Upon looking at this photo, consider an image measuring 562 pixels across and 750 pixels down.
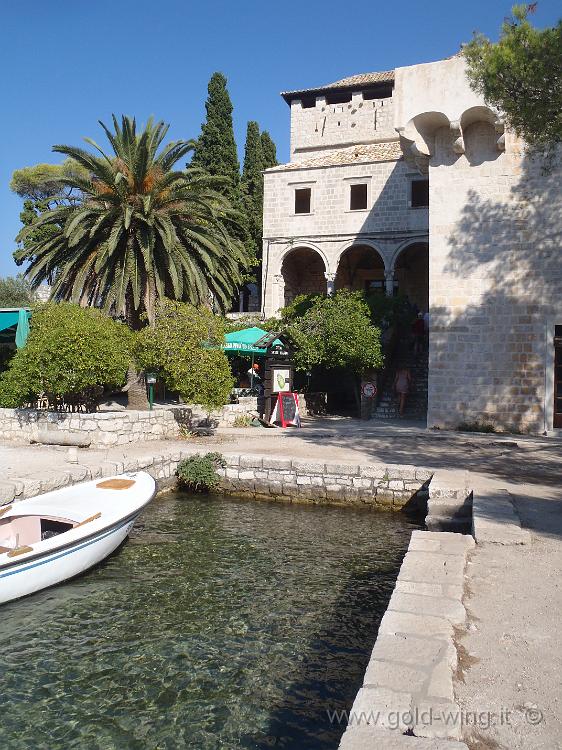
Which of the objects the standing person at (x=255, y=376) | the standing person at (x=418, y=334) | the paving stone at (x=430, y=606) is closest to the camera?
the paving stone at (x=430, y=606)

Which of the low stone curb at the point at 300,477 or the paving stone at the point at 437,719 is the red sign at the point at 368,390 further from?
the paving stone at the point at 437,719

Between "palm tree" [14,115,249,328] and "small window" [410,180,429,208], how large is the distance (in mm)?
10543

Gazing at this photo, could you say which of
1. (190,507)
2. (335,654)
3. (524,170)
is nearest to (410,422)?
(524,170)

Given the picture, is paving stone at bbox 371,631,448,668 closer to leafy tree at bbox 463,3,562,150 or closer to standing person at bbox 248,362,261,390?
leafy tree at bbox 463,3,562,150

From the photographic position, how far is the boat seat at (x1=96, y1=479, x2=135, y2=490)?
27.4 feet

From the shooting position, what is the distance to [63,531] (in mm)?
7363

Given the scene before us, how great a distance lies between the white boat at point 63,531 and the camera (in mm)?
6215

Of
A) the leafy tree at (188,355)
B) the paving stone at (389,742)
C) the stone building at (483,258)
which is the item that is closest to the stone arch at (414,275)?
the stone building at (483,258)

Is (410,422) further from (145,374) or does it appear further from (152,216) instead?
(152,216)

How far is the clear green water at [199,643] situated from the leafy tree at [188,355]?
5.30 meters

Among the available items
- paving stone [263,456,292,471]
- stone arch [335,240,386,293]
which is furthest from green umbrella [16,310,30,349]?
stone arch [335,240,386,293]

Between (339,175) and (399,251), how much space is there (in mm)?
4233

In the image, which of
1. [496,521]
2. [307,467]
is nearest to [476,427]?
[307,467]

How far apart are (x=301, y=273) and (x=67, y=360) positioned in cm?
1852
